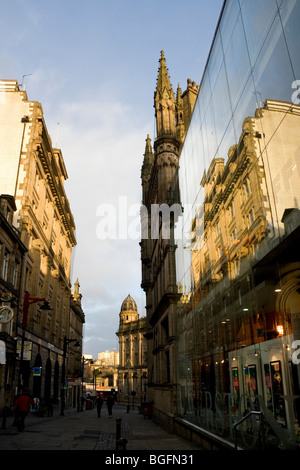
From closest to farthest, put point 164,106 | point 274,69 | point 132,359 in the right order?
point 274,69 < point 164,106 < point 132,359

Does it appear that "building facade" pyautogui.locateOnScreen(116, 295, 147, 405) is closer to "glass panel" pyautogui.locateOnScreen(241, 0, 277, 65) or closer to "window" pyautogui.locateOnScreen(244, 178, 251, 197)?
"window" pyautogui.locateOnScreen(244, 178, 251, 197)

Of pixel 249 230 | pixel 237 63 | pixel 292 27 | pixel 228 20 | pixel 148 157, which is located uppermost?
pixel 148 157

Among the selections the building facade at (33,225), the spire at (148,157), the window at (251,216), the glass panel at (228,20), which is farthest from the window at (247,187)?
the spire at (148,157)

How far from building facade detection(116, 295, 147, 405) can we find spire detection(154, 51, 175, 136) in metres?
76.3

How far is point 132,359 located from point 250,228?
340 ft

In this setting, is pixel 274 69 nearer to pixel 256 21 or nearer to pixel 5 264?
pixel 256 21

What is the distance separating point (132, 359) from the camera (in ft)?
353

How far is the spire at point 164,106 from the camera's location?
35.0m

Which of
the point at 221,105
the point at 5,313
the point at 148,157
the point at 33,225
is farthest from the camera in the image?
the point at 148,157

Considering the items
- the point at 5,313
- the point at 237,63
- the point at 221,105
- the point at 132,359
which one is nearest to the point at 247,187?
the point at 237,63

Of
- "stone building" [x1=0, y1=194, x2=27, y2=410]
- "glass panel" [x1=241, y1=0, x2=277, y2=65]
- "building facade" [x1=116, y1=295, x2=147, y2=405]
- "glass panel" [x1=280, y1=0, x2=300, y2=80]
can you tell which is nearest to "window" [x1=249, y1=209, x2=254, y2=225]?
"glass panel" [x1=280, y1=0, x2=300, y2=80]

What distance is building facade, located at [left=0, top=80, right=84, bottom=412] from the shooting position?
101 feet

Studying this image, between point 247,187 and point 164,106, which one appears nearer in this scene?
point 247,187
